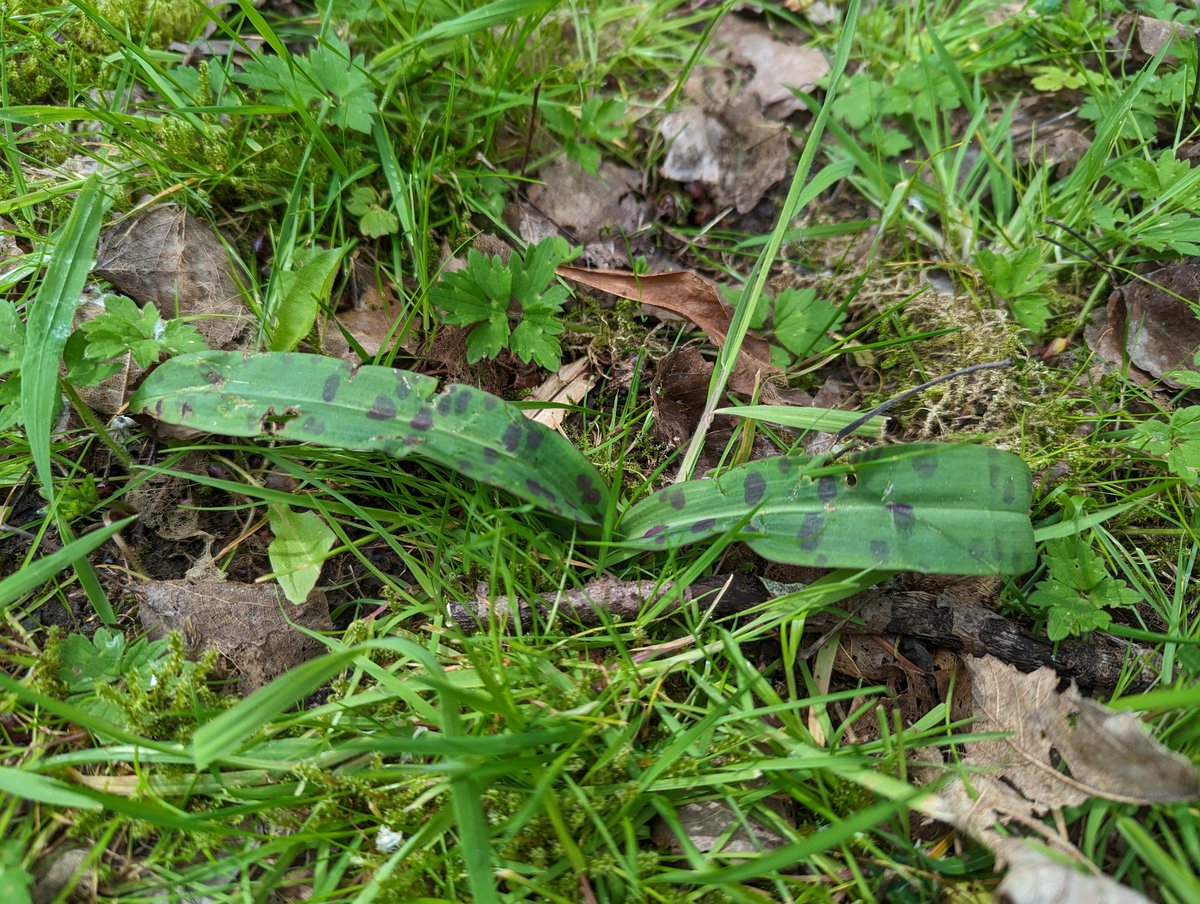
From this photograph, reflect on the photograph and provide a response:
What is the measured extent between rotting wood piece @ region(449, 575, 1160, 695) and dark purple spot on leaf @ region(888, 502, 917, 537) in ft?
0.71

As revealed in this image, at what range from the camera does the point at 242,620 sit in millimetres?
1914

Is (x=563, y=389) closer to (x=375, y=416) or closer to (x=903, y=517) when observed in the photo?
(x=375, y=416)

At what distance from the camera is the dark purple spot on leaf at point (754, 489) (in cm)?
191

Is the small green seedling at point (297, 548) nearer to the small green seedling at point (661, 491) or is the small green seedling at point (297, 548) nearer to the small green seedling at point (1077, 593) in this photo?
the small green seedling at point (661, 491)

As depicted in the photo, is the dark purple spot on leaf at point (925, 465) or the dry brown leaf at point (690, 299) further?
the dry brown leaf at point (690, 299)

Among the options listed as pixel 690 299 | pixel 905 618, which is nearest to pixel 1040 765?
pixel 905 618

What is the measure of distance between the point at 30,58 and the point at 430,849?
264 cm

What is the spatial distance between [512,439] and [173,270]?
1.23 m

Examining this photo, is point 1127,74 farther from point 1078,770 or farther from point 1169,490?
point 1078,770

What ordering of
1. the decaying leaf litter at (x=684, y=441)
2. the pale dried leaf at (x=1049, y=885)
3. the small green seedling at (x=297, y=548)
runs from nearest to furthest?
the pale dried leaf at (x=1049, y=885)
the decaying leaf litter at (x=684, y=441)
the small green seedling at (x=297, y=548)

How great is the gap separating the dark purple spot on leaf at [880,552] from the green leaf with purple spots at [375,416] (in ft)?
2.27

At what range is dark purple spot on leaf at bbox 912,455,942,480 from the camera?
6.10 ft

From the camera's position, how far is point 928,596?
1942 mm

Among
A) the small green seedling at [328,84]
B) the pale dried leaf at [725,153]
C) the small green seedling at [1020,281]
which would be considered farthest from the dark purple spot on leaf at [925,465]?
the small green seedling at [328,84]
